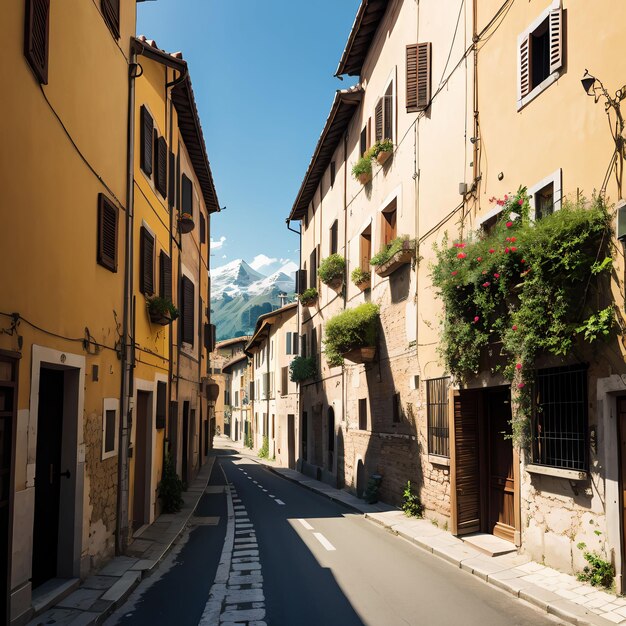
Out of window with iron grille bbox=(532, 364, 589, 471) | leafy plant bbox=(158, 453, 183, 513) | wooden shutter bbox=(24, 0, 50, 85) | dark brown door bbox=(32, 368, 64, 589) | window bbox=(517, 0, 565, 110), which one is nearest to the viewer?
wooden shutter bbox=(24, 0, 50, 85)

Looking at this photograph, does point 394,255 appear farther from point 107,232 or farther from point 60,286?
point 60,286

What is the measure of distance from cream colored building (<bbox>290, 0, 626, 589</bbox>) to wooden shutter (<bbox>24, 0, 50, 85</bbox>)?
6.52 meters

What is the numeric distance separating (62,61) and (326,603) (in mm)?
7278

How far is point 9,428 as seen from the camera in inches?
254

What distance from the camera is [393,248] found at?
15.8 meters

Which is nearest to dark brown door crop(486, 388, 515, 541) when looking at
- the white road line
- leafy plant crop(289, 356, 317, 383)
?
the white road line

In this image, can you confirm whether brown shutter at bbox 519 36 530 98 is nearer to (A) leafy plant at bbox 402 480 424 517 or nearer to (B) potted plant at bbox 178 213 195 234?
(A) leafy plant at bbox 402 480 424 517

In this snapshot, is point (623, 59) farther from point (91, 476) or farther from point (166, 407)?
point (166, 407)

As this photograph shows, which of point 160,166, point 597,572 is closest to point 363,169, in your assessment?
point 160,166

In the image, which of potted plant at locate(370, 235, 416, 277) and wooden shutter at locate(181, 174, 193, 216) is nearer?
potted plant at locate(370, 235, 416, 277)

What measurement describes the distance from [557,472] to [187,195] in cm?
1513

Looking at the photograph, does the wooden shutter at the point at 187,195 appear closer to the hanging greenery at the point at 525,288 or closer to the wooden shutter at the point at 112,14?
the wooden shutter at the point at 112,14

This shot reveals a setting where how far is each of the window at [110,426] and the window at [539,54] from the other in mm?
7875

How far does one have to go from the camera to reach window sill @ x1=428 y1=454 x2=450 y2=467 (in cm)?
1276
